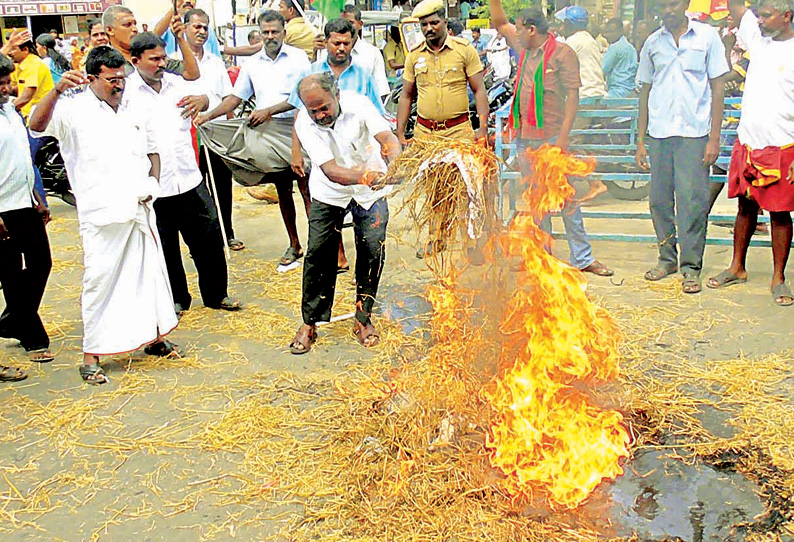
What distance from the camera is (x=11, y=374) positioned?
5172 mm

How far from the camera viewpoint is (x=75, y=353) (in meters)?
5.66

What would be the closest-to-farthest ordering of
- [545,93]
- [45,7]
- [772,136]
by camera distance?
[772,136] → [545,93] → [45,7]

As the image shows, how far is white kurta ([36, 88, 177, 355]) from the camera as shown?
4.79 metres

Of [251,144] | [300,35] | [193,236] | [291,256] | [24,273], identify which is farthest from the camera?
[300,35]

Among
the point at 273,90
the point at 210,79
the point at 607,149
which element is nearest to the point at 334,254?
the point at 273,90

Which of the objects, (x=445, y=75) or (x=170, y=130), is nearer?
(x=170, y=130)

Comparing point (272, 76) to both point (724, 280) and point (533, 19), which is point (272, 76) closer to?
point (533, 19)

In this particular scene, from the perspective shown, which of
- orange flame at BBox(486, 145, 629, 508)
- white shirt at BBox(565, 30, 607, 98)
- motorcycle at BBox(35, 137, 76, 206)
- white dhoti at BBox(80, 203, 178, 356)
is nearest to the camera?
orange flame at BBox(486, 145, 629, 508)

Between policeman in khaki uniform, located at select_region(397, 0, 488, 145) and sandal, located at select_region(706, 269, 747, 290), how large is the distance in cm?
234

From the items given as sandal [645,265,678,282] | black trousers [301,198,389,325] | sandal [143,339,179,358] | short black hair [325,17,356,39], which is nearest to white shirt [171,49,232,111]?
short black hair [325,17,356,39]

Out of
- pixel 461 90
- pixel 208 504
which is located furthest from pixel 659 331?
pixel 208 504

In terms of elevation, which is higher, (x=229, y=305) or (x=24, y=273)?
(x=24, y=273)

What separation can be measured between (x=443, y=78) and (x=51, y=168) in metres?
5.99

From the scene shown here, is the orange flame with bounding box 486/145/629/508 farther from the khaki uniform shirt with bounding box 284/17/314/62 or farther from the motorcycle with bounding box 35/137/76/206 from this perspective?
the motorcycle with bounding box 35/137/76/206
